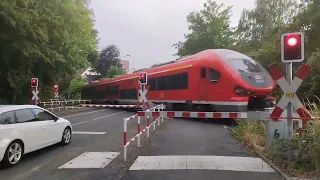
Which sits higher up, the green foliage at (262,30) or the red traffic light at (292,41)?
the green foliage at (262,30)

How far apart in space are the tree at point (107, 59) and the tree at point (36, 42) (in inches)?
1739

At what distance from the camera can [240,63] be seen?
54.1ft

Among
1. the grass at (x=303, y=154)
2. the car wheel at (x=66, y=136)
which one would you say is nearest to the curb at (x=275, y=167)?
the grass at (x=303, y=154)

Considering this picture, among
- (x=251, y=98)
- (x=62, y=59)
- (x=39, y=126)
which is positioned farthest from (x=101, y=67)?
(x=39, y=126)

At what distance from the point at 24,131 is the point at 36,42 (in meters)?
14.3

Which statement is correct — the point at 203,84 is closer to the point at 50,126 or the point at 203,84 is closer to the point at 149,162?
the point at 50,126

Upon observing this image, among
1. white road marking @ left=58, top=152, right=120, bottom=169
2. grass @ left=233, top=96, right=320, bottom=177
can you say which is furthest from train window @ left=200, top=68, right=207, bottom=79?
white road marking @ left=58, top=152, right=120, bottom=169

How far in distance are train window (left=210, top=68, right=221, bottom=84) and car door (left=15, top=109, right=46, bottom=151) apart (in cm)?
935

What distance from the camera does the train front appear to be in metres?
15.5

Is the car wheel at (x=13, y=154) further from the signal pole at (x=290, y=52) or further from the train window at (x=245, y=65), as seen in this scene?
the train window at (x=245, y=65)

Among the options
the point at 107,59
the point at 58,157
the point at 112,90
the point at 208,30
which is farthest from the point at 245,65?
the point at 107,59

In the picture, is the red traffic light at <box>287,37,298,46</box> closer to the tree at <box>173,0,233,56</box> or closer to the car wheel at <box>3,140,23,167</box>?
the car wheel at <box>3,140,23,167</box>

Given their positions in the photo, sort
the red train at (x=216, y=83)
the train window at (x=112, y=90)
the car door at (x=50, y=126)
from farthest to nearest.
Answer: the train window at (x=112, y=90)
the red train at (x=216, y=83)
the car door at (x=50, y=126)

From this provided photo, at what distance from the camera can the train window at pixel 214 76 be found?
16.5 m
